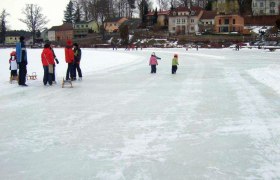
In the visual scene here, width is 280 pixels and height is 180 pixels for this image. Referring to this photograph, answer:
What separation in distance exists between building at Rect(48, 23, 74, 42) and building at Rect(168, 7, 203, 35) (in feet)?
102

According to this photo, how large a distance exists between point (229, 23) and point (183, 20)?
42.8 feet

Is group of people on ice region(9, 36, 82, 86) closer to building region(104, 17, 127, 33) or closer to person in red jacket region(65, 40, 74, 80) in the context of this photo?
person in red jacket region(65, 40, 74, 80)

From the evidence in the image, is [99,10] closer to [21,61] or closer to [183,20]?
[183,20]

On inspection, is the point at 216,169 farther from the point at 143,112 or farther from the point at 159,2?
the point at 159,2

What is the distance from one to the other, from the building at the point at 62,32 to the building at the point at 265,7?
160ft

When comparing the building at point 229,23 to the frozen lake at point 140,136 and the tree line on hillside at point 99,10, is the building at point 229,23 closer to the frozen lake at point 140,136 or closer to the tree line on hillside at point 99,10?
the tree line on hillside at point 99,10

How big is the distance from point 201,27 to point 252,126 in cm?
8783

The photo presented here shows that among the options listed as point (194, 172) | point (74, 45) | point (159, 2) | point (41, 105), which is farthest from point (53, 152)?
point (159, 2)

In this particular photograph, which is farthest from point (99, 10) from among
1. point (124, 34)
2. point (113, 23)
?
point (124, 34)

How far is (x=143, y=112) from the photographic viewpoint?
778 cm

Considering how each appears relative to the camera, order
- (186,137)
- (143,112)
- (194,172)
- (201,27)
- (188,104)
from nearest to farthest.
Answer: (194,172) → (186,137) → (143,112) → (188,104) → (201,27)

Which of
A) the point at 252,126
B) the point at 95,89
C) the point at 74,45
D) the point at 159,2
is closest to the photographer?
the point at 252,126

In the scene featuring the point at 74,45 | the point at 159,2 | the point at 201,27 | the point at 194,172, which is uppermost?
the point at 159,2

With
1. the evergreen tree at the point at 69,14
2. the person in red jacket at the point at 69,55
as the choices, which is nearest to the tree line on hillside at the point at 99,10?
the evergreen tree at the point at 69,14
